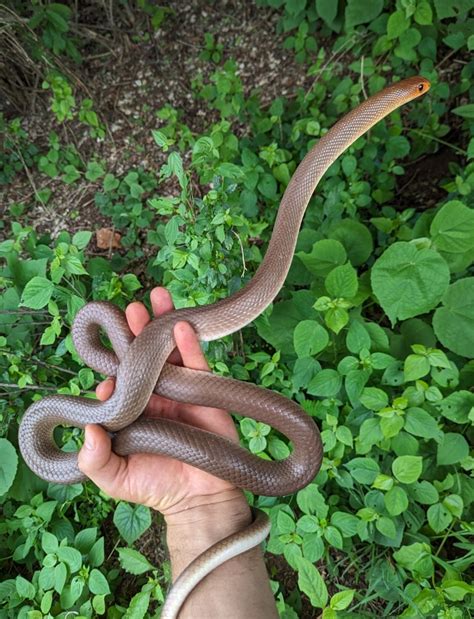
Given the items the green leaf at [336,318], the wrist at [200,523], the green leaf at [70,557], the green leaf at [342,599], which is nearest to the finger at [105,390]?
the wrist at [200,523]

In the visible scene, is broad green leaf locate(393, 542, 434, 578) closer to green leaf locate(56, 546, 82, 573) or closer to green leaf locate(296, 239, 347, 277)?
green leaf locate(296, 239, 347, 277)

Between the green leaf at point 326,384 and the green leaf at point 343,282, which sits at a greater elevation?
the green leaf at point 343,282

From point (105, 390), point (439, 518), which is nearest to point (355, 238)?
point (439, 518)

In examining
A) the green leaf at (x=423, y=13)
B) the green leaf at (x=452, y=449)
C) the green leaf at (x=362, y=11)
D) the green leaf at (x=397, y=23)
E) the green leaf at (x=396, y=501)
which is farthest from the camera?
the green leaf at (x=362, y=11)

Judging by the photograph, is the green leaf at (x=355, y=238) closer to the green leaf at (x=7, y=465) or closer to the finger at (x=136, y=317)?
the finger at (x=136, y=317)

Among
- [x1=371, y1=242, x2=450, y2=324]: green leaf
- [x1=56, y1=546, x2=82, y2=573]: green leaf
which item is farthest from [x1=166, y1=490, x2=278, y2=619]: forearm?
[x1=371, y1=242, x2=450, y2=324]: green leaf

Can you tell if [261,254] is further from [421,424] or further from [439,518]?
[439,518]
